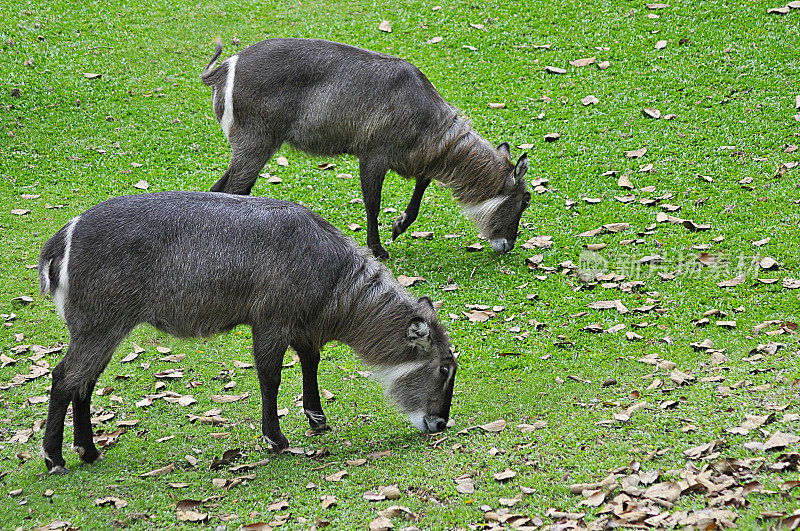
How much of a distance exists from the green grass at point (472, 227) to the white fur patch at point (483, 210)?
0.38m

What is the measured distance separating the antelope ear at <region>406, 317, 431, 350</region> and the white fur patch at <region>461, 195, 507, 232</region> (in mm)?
3343

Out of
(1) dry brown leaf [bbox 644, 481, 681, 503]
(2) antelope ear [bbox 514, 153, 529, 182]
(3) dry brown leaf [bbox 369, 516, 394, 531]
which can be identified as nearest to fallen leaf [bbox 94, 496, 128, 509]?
(3) dry brown leaf [bbox 369, 516, 394, 531]

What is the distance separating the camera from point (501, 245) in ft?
28.1

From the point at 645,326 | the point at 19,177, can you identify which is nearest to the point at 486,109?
the point at 645,326

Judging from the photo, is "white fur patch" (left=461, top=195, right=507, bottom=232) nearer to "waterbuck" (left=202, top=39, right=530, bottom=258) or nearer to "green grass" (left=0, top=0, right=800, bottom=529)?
"waterbuck" (left=202, top=39, right=530, bottom=258)

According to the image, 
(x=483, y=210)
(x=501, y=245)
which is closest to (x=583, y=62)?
(x=483, y=210)

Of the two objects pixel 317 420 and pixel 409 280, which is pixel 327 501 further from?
pixel 409 280

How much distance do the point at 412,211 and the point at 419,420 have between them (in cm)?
367

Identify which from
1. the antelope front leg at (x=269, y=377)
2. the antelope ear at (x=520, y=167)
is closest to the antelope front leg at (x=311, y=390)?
the antelope front leg at (x=269, y=377)

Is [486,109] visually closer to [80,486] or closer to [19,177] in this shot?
[19,177]

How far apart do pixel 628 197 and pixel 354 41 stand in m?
6.32

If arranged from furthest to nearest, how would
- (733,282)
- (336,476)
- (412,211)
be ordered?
(412,211) < (733,282) < (336,476)

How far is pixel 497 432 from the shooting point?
5387 mm

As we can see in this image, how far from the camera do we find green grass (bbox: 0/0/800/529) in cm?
486
